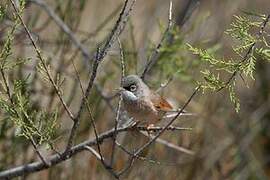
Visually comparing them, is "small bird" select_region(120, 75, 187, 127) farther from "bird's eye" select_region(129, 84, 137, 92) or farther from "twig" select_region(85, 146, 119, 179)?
"twig" select_region(85, 146, 119, 179)

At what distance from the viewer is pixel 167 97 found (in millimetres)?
5902

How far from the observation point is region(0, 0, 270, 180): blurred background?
438 centimetres

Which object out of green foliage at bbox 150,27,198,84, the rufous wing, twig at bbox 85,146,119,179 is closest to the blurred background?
green foliage at bbox 150,27,198,84

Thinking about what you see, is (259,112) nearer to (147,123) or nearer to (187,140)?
(187,140)

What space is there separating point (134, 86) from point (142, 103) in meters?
0.13

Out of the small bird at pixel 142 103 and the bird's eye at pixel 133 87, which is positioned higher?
the bird's eye at pixel 133 87

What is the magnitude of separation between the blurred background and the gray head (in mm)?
280

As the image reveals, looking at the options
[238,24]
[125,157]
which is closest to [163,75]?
[125,157]

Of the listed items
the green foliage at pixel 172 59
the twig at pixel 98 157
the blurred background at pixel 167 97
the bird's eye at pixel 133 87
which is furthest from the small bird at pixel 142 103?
the green foliage at pixel 172 59

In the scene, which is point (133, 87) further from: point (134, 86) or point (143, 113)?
point (143, 113)

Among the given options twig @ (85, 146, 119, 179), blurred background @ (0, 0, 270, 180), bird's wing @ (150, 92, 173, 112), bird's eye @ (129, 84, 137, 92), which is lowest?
blurred background @ (0, 0, 270, 180)

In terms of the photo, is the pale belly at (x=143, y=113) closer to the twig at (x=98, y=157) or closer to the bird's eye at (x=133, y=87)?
the bird's eye at (x=133, y=87)

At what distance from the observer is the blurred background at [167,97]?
4.38 metres

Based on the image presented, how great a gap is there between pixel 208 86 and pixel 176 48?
194 cm
